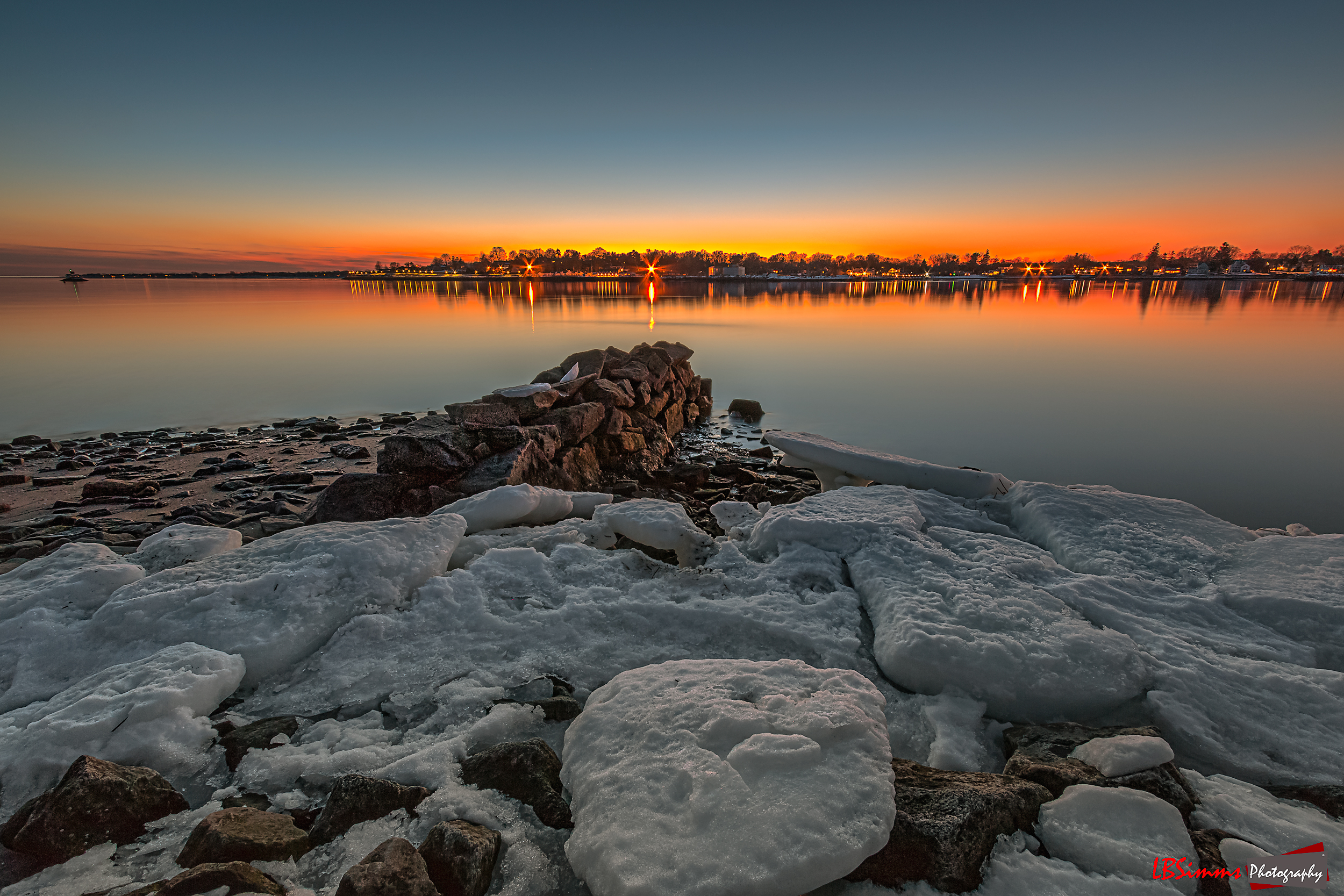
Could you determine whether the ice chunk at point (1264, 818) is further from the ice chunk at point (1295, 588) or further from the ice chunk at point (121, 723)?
the ice chunk at point (121, 723)

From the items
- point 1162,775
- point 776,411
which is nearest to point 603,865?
point 1162,775

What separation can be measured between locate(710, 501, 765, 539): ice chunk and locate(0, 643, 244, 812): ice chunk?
4044 mm

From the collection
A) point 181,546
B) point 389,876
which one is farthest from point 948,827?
point 181,546

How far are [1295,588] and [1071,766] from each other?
9.32 feet

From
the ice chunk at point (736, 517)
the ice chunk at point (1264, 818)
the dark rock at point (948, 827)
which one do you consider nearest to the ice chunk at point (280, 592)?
the ice chunk at point (736, 517)

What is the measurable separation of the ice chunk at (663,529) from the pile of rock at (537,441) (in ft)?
8.01

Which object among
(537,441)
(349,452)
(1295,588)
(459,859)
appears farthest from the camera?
(349,452)

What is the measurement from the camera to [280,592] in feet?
11.5

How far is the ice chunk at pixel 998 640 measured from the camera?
9.71ft

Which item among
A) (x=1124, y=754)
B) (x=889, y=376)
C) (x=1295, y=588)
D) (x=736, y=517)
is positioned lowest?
(x=889, y=376)

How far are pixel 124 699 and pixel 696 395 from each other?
15.0 metres

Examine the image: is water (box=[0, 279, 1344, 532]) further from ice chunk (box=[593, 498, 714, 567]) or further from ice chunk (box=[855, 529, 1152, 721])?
ice chunk (box=[593, 498, 714, 567])

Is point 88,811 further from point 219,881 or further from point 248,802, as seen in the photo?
point 219,881

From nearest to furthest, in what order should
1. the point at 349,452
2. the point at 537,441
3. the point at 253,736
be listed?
the point at 253,736
the point at 537,441
the point at 349,452
